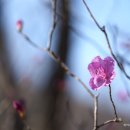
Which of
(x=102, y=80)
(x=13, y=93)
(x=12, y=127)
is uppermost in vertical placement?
(x=13, y=93)

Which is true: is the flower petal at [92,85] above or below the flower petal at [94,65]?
below

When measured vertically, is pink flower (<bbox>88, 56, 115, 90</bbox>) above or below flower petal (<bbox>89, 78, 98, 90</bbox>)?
above

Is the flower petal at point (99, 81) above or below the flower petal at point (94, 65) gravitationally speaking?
below

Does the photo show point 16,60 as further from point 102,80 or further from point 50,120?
point 102,80

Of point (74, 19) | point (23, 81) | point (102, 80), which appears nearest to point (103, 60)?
point (102, 80)

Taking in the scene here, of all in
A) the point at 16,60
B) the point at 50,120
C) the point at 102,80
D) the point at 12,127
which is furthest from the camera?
the point at 16,60

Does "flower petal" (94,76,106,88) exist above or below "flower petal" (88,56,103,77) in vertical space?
below

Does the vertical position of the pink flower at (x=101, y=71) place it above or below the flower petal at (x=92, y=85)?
above

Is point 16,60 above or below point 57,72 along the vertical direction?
above
